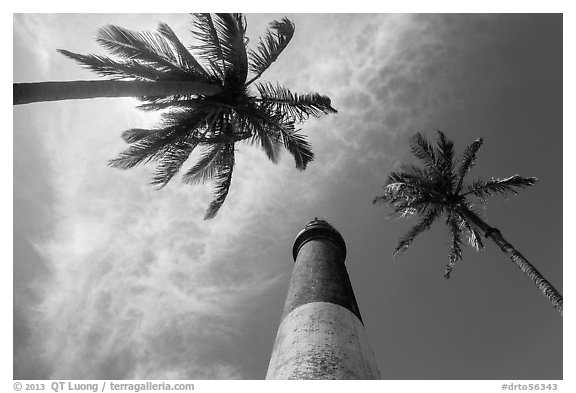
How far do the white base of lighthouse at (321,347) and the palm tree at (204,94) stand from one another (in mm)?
4978

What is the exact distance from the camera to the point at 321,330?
30.4 feet

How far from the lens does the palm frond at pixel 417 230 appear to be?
15.9 metres

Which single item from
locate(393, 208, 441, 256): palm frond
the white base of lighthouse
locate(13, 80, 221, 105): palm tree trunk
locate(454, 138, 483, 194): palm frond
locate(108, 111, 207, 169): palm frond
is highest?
locate(454, 138, 483, 194): palm frond

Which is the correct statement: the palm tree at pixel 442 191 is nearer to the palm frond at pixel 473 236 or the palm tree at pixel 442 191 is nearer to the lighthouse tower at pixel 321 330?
the palm frond at pixel 473 236

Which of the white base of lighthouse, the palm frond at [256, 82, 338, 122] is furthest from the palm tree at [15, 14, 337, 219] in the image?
the white base of lighthouse

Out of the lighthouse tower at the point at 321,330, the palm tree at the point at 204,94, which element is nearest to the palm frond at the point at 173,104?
the palm tree at the point at 204,94

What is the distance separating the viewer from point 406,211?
53.0 ft

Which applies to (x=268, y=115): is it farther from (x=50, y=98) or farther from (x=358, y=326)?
(x=358, y=326)

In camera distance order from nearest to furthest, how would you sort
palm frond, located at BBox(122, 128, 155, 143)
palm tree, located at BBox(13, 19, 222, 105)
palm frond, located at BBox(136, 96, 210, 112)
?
palm tree, located at BBox(13, 19, 222, 105)
palm frond, located at BBox(136, 96, 210, 112)
palm frond, located at BBox(122, 128, 155, 143)

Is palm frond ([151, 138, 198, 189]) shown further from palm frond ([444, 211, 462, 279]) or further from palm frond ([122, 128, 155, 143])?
palm frond ([444, 211, 462, 279])

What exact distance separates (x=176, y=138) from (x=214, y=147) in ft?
7.72

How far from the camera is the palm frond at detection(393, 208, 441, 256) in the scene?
627 inches

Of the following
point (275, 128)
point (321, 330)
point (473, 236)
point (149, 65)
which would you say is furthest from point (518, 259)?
point (149, 65)

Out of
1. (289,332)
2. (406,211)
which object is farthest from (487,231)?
(289,332)
